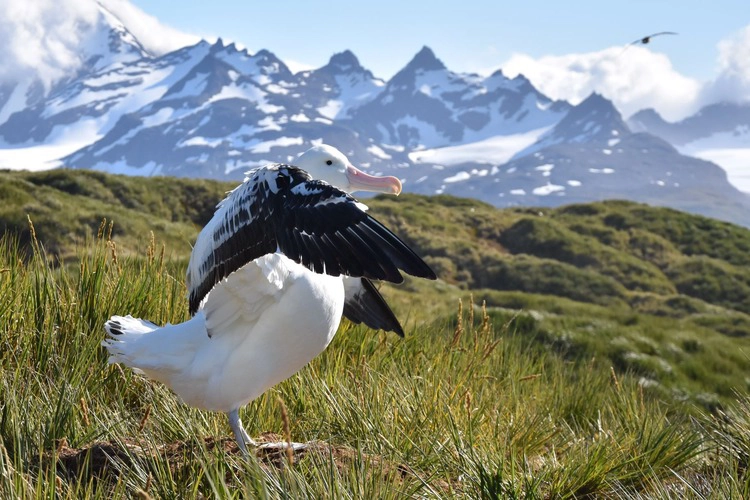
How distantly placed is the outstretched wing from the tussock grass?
2.09 ft

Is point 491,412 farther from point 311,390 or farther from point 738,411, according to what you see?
point 738,411

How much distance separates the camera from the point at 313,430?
11.8ft

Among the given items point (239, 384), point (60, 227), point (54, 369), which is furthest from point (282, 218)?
point (60, 227)

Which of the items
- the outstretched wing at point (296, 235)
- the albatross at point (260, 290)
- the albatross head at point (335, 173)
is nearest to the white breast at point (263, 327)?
the albatross at point (260, 290)

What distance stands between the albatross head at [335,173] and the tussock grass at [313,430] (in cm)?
95

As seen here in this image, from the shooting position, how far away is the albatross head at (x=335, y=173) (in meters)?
3.92

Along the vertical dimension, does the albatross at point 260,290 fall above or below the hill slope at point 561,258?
above

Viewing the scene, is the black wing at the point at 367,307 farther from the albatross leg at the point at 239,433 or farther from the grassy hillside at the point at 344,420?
the albatross leg at the point at 239,433

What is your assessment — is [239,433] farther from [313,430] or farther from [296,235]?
[296,235]

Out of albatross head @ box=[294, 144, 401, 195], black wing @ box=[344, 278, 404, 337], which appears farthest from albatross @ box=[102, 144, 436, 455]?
black wing @ box=[344, 278, 404, 337]

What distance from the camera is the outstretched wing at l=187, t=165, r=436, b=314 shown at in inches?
108

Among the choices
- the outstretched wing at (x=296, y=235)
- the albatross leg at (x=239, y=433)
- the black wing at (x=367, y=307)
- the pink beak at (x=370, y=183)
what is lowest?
the albatross leg at (x=239, y=433)

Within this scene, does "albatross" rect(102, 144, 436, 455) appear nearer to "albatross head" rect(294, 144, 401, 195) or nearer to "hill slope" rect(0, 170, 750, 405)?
"albatross head" rect(294, 144, 401, 195)

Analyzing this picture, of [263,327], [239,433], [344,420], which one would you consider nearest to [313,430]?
[344,420]
